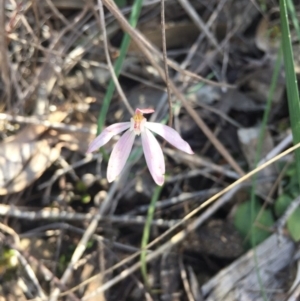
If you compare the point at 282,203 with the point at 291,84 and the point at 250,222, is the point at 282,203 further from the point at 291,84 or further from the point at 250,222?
the point at 291,84

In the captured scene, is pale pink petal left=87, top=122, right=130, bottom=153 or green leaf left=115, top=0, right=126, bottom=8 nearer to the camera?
pale pink petal left=87, top=122, right=130, bottom=153

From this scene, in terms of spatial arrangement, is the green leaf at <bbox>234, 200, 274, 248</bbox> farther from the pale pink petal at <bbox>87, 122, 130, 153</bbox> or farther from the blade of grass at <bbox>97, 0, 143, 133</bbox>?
the pale pink petal at <bbox>87, 122, 130, 153</bbox>

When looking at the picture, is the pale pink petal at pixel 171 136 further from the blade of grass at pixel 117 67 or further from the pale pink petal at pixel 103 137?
the blade of grass at pixel 117 67

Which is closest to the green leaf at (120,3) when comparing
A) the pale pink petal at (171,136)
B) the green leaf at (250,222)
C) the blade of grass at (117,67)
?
the blade of grass at (117,67)

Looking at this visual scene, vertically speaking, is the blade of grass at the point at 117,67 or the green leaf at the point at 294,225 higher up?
the blade of grass at the point at 117,67

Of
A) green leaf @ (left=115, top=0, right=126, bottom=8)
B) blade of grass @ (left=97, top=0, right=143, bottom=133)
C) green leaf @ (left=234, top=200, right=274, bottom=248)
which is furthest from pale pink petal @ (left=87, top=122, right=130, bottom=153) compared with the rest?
green leaf @ (left=115, top=0, right=126, bottom=8)

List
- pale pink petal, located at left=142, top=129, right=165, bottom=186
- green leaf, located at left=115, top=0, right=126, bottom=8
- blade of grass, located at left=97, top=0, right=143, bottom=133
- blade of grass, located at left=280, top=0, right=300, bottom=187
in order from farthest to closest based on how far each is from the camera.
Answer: green leaf, located at left=115, top=0, right=126, bottom=8 < blade of grass, located at left=97, top=0, right=143, bottom=133 < blade of grass, located at left=280, top=0, right=300, bottom=187 < pale pink petal, located at left=142, top=129, right=165, bottom=186
